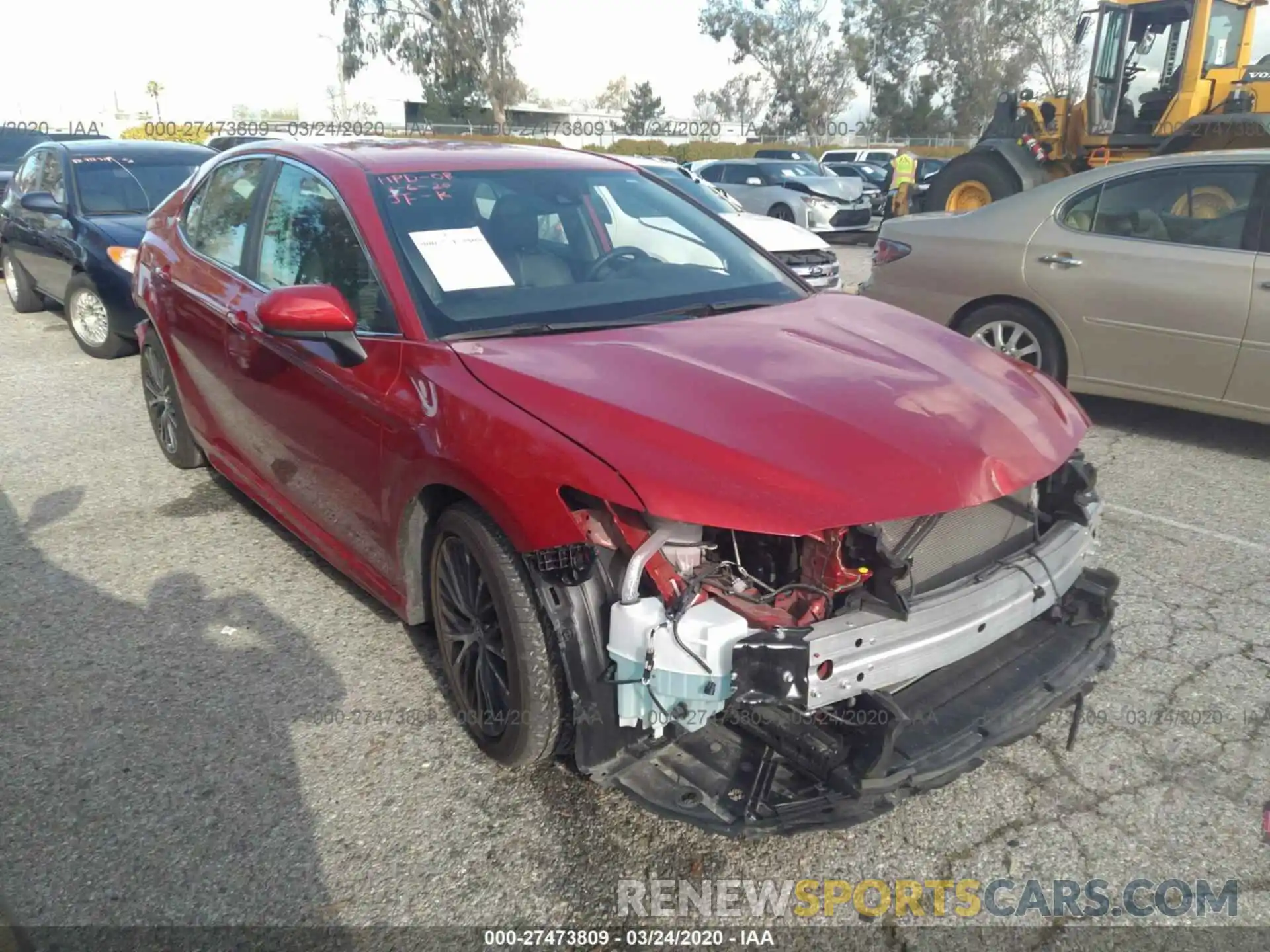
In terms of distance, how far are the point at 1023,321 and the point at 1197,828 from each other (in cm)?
401

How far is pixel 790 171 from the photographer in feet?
63.7

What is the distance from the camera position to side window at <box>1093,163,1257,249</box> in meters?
5.35

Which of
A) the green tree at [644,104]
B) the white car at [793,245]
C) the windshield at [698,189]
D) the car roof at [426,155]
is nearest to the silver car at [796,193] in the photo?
the windshield at [698,189]

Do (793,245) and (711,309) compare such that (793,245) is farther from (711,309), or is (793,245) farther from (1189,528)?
(711,309)

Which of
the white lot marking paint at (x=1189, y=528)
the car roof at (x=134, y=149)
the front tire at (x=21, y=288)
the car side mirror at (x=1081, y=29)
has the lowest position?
the white lot marking paint at (x=1189, y=528)

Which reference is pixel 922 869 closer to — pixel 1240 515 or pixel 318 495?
pixel 318 495

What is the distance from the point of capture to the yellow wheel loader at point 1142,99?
38.7 feet

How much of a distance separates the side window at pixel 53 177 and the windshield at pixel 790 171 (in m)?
12.8

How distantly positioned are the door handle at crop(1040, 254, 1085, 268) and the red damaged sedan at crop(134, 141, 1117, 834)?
290 cm

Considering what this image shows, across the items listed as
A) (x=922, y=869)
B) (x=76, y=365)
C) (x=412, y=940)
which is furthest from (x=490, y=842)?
(x=76, y=365)

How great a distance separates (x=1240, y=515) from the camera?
15.4ft

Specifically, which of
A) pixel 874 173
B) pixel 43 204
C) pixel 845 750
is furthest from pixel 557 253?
pixel 874 173

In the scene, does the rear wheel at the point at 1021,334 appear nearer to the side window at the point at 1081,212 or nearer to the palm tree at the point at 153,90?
the side window at the point at 1081,212

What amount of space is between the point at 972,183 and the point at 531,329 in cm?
1182
